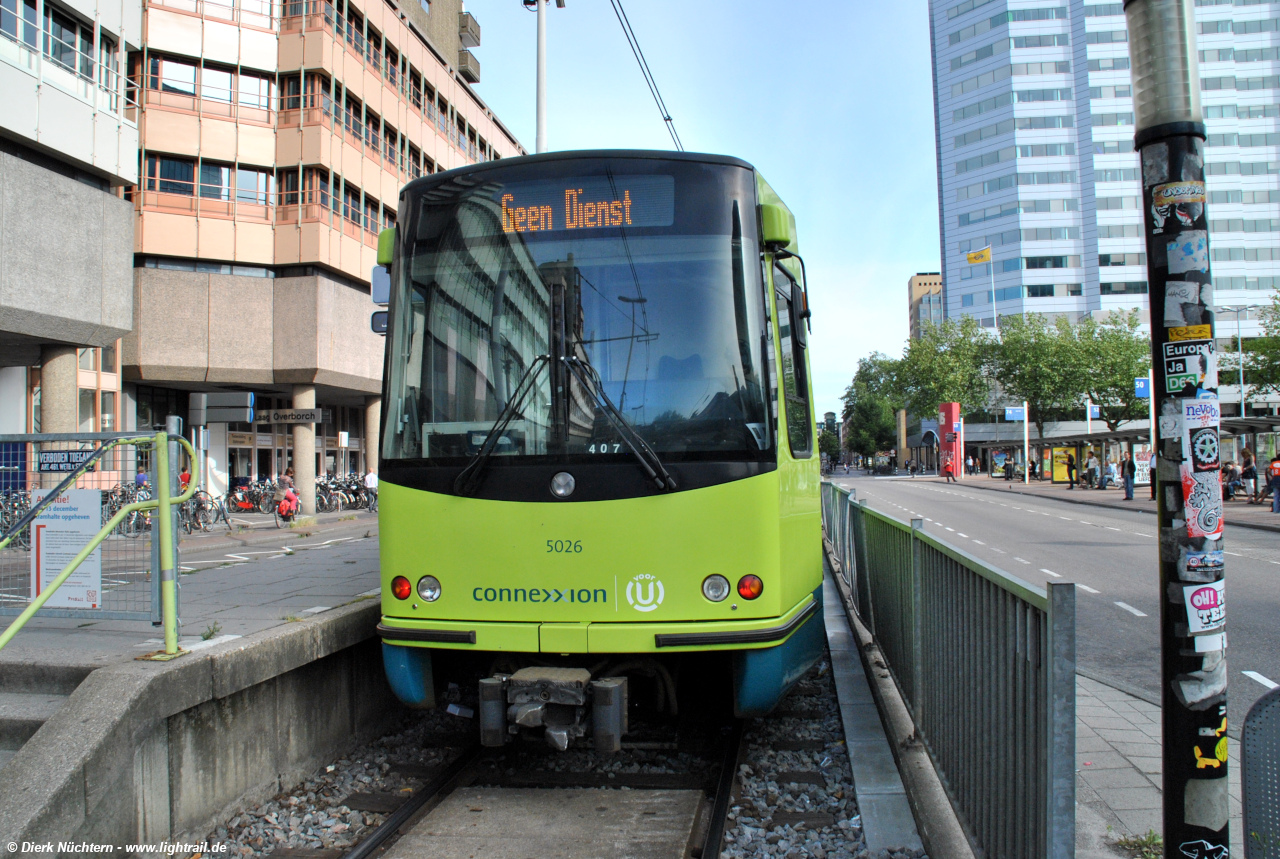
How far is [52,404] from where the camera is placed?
54.3ft

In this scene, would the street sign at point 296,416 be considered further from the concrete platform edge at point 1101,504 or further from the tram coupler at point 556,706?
the concrete platform edge at point 1101,504

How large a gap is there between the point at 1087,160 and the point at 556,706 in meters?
92.8

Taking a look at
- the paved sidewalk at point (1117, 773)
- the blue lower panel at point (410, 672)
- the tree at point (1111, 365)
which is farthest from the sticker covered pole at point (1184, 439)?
the tree at point (1111, 365)

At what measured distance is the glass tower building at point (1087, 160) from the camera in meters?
80.9

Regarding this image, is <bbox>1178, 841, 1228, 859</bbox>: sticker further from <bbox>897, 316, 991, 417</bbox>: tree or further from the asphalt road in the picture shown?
<bbox>897, 316, 991, 417</bbox>: tree

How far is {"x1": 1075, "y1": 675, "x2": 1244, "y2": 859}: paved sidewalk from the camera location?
11.5 ft

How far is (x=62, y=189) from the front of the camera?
16406mm

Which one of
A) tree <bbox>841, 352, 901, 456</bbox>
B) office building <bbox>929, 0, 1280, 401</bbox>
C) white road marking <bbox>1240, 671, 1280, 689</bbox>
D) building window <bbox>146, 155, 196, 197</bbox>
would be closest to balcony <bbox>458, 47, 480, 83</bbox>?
building window <bbox>146, 155, 196, 197</bbox>

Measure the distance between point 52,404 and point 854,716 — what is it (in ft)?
55.1

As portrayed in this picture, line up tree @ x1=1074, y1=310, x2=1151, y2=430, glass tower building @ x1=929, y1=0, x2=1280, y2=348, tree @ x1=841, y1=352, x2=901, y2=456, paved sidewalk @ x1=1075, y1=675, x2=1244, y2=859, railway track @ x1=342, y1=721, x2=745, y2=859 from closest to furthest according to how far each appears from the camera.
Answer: paved sidewalk @ x1=1075, y1=675, x2=1244, y2=859 < railway track @ x1=342, y1=721, x2=745, y2=859 < tree @ x1=1074, y1=310, x2=1151, y2=430 < glass tower building @ x1=929, y1=0, x2=1280, y2=348 < tree @ x1=841, y1=352, x2=901, y2=456

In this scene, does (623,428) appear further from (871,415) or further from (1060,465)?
(871,415)

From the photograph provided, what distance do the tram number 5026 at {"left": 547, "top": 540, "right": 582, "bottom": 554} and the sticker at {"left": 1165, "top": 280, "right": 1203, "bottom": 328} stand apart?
264 cm

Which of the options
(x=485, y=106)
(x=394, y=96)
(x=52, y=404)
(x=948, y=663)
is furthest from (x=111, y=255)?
(x=485, y=106)

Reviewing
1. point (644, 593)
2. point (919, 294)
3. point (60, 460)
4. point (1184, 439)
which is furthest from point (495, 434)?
point (919, 294)
